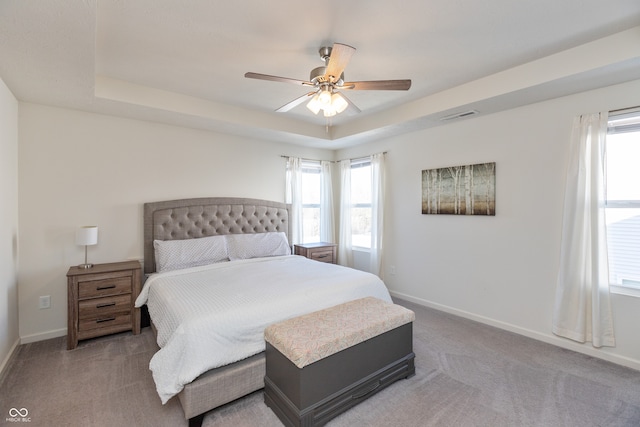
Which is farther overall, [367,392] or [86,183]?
[86,183]

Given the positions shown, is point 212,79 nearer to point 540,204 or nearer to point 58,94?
point 58,94

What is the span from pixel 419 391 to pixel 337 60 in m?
2.41

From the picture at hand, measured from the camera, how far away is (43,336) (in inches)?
116

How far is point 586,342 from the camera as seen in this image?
2.66 m

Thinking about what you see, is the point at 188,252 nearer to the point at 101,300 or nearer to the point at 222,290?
the point at 101,300

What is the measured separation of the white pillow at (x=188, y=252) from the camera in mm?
3250

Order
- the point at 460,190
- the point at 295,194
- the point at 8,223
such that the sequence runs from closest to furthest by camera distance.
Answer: the point at 8,223, the point at 460,190, the point at 295,194

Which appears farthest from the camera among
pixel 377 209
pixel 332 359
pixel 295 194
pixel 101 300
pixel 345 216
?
pixel 345 216


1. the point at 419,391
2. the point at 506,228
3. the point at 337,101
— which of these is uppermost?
the point at 337,101

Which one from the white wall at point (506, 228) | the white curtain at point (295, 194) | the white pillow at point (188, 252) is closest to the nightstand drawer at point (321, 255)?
the white curtain at point (295, 194)

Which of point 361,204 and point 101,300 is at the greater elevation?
point 361,204

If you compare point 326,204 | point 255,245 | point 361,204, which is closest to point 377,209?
point 361,204

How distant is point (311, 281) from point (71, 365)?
213 cm

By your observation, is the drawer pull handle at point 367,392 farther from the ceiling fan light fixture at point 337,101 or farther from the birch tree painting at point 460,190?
the birch tree painting at point 460,190
